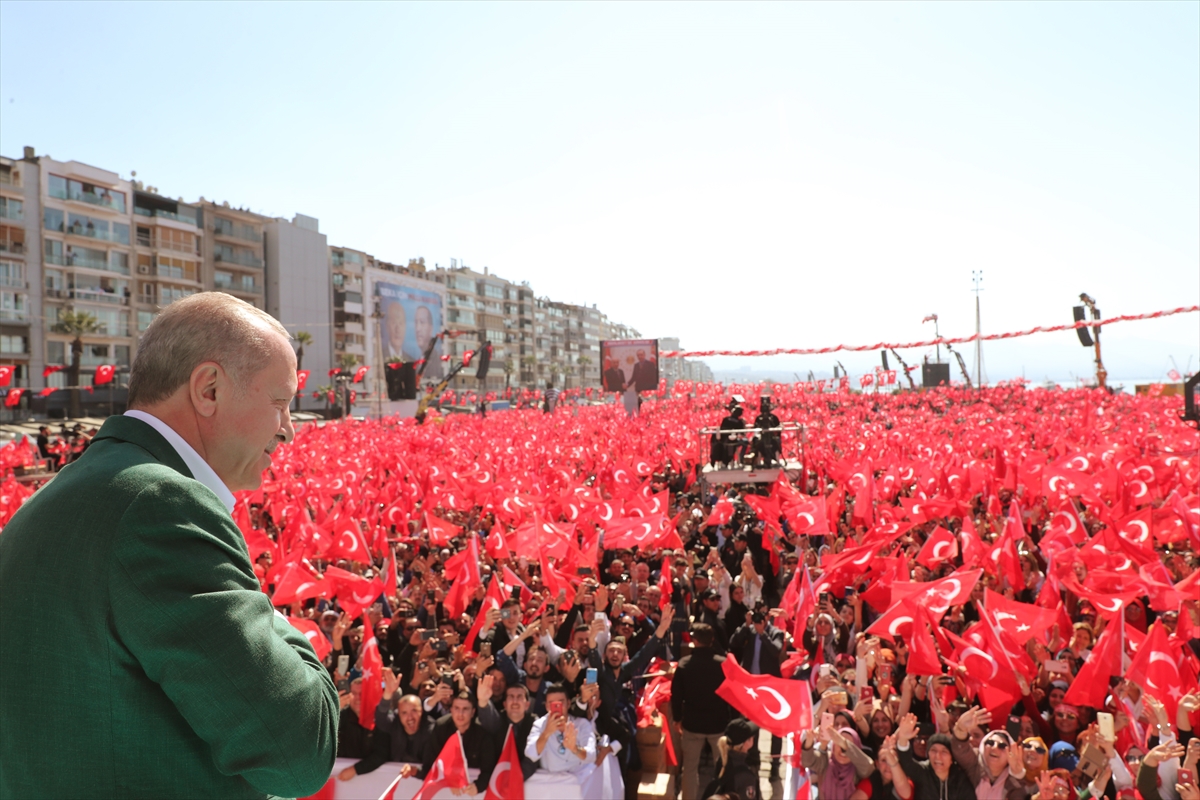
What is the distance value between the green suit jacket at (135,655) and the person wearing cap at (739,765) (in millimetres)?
5612

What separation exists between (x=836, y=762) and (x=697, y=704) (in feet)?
4.77

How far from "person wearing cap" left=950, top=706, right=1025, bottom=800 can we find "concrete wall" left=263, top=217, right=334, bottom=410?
6981 cm

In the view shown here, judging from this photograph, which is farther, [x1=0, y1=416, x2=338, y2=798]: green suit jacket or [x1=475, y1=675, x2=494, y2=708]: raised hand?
[x1=475, y1=675, x2=494, y2=708]: raised hand

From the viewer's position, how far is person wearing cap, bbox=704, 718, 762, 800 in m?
6.26

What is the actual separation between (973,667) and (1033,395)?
37.1 meters

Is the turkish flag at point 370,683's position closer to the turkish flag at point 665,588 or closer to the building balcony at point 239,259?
the turkish flag at point 665,588

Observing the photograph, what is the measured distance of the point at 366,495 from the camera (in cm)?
1567

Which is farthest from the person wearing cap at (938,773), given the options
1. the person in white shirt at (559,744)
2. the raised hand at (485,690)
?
the raised hand at (485,690)

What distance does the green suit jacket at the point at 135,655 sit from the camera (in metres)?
1.22

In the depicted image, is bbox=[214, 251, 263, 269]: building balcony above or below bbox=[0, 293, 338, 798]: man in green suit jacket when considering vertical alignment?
above

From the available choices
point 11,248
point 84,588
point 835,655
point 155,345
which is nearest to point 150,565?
point 84,588

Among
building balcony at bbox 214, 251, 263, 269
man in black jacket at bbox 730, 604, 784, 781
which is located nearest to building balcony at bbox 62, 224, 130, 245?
building balcony at bbox 214, 251, 263, 269

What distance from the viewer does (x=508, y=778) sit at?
20.5ft

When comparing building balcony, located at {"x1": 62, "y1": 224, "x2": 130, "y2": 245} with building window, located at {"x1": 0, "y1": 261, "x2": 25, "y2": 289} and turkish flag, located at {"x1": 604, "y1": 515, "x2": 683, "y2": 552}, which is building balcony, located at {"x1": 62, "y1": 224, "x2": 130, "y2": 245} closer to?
building window, located at {"x1": 0, "y1": 261, "x2": 25, "y2": 289}
